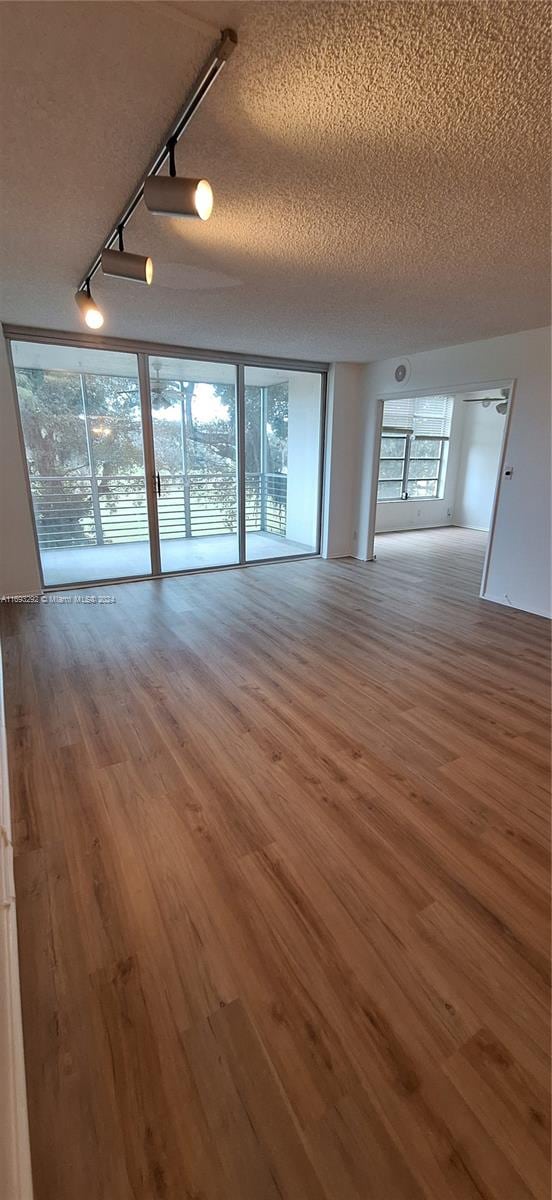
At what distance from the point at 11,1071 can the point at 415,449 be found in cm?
907

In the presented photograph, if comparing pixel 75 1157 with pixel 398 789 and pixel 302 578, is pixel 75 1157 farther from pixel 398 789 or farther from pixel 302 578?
pixel 302 578

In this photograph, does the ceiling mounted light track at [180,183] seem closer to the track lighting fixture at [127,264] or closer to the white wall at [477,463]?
the track lighting fixture at [127,264]

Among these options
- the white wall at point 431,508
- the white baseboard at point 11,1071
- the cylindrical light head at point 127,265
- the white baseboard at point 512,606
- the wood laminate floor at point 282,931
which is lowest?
the wood laminate floor at point 282,931

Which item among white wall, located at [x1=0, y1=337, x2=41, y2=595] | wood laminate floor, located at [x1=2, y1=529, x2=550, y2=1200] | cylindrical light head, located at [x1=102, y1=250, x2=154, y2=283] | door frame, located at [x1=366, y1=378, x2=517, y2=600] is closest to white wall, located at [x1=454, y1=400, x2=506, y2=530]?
door frame, located at [x1=366, y1=378, x2=517, y2=600]

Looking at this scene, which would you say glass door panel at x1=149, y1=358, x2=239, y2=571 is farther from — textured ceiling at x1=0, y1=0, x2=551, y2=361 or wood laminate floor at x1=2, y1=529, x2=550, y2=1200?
wood laminate floor at x1=2, y1=529, x2=550, y2=1200

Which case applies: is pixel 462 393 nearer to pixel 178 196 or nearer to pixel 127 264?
pixel 127 264

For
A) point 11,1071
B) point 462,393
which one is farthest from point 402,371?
point 11,1071

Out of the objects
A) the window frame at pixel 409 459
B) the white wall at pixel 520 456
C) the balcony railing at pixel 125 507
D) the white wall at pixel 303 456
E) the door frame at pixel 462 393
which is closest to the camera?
the white wall at pixel 520 456

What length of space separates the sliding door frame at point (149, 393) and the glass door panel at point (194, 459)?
14cm

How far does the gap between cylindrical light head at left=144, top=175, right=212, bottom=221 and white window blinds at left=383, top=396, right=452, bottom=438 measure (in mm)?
6956

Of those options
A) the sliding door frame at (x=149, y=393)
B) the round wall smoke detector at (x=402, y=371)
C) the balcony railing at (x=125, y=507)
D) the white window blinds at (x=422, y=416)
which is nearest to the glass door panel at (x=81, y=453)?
the balcony railing at (x=125, y=507)

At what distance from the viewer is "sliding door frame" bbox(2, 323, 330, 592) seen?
4379 millimetres

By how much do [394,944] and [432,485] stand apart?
8.79 meters

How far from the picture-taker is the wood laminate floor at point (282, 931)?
1.00m
